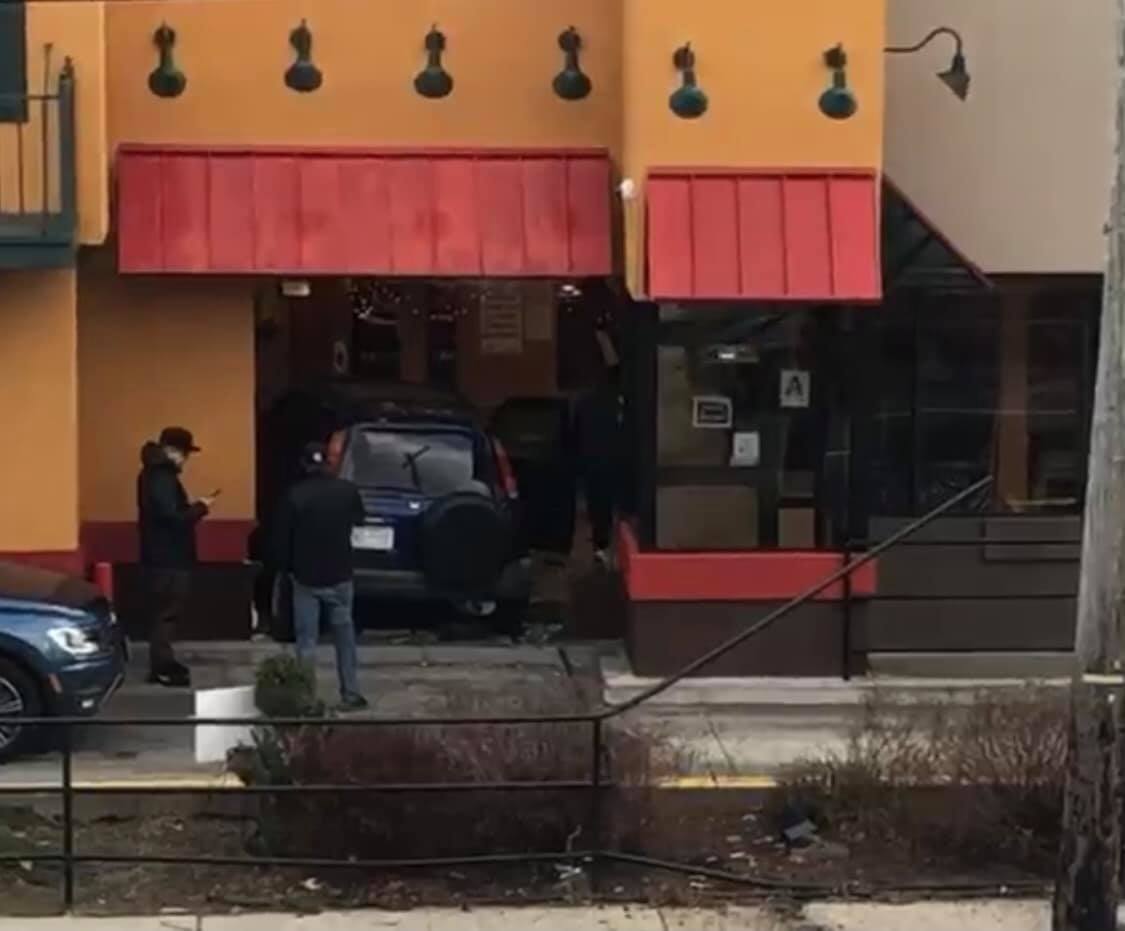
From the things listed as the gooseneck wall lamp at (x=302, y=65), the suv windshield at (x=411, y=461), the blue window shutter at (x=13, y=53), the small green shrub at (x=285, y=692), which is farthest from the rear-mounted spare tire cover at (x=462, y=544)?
the small green shrub at (x=285, y=692)

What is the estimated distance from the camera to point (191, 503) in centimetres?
1519

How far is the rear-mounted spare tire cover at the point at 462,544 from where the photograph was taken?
15.8 meters

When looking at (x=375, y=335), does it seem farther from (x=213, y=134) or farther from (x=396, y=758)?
(x=396, y=758)

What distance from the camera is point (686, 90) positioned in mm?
14750

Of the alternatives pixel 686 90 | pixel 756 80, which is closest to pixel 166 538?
pixel 686 90

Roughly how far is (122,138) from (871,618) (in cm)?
601

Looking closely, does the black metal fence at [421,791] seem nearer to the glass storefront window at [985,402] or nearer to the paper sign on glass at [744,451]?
the paper sign on glass at [744,451]

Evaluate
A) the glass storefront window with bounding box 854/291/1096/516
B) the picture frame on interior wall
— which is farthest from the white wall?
the picture frame on interior wall

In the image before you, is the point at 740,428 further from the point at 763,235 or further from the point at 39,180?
the point at 39,180

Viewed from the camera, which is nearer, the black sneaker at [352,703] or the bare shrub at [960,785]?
the bare shrub at [960,785]

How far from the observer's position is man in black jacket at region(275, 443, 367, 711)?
13992 millimetres

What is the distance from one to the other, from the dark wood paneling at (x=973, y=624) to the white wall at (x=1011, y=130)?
2.32 metres

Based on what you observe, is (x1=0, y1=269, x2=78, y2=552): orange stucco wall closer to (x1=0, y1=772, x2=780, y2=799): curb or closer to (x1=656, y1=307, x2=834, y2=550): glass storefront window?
(x1=0, y1=772, x2=780, y2=799): curb

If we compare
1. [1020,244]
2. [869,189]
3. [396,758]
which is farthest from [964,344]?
[396,758]
